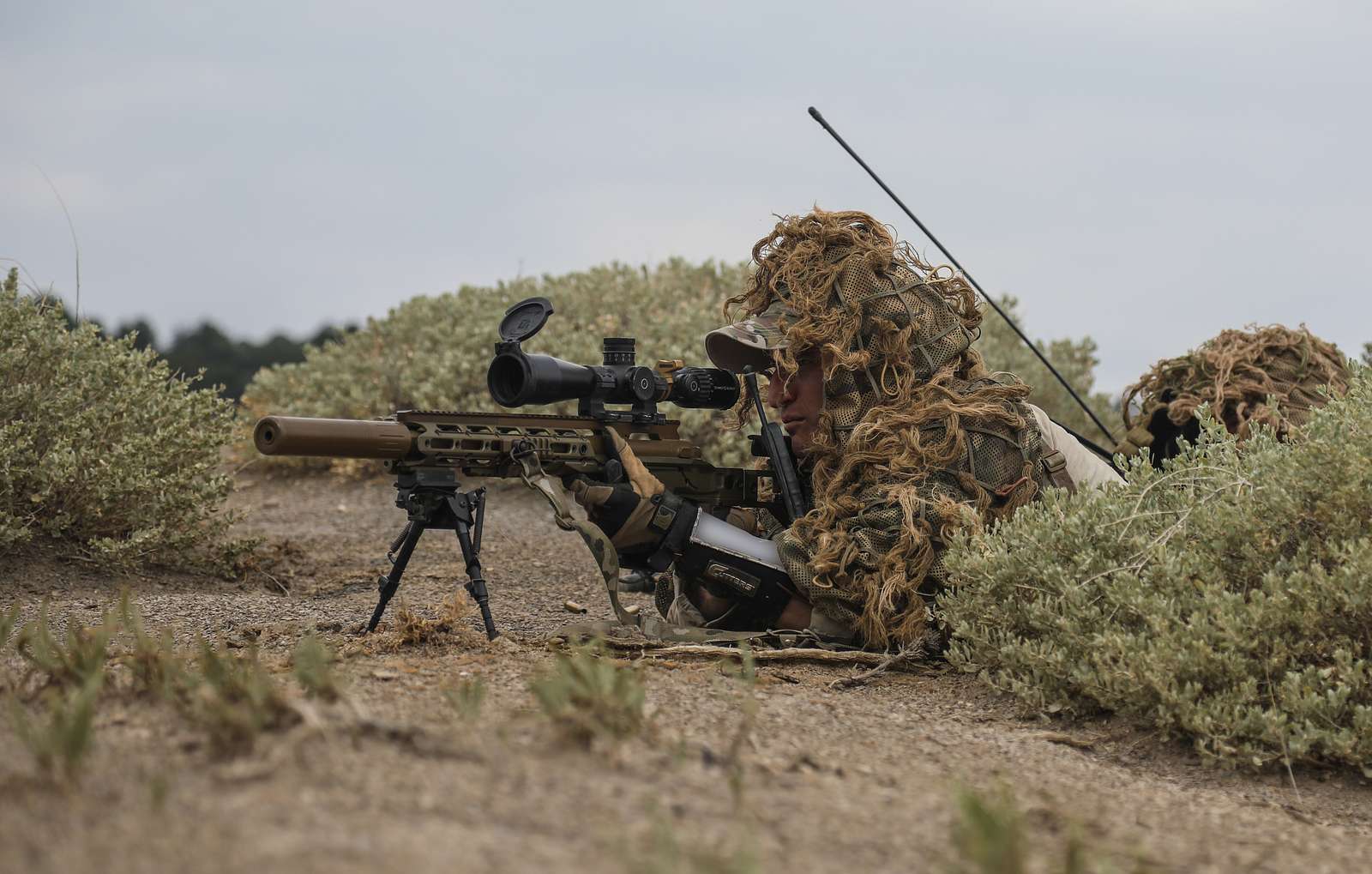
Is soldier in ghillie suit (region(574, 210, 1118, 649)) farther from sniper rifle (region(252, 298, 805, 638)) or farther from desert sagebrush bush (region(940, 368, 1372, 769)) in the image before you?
desert sagebrush bush (region(940, 368, 1372, 769))

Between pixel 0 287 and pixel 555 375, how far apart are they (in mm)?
3665

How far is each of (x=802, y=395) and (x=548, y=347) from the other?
17.6 feet

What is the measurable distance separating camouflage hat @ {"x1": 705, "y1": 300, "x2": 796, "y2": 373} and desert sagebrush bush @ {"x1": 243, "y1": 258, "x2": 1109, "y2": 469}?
4331mm

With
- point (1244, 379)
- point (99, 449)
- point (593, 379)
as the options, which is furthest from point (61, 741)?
point (1244, 379)

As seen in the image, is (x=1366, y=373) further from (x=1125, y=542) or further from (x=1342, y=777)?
(x=1342, y=777)

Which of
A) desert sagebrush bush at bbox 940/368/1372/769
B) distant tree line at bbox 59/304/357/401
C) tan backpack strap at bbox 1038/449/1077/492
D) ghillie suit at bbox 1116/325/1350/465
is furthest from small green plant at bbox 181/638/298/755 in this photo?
distant tree line at bbox 59/304/357/401

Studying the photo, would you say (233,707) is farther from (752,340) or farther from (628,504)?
(752,340)

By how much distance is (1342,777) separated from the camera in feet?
11.7

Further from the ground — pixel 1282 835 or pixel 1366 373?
pixel 1366 373

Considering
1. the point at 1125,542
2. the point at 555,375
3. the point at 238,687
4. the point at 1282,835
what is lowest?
the point at 1282,835

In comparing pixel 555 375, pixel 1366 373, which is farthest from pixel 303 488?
pixel 1366 373

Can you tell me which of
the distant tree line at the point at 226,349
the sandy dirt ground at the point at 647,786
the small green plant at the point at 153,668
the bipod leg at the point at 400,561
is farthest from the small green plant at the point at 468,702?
the distant tree line at the point at 226,349

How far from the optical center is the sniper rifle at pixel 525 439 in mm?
3775

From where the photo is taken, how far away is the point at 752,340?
447 cm
